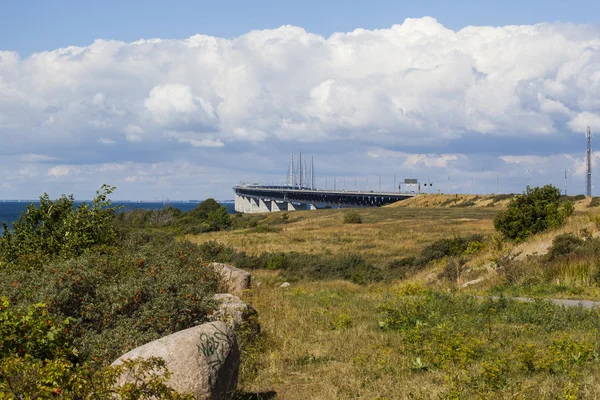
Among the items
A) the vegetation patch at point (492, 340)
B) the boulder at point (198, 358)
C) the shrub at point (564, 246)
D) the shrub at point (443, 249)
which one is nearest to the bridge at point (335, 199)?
the shrub at point (443, 249)

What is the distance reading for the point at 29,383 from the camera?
567 cm

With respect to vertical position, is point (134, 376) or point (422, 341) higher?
point (134, 376)

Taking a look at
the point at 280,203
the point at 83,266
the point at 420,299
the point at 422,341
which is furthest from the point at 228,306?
the point at 280,203

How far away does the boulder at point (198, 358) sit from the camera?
6.61 meters

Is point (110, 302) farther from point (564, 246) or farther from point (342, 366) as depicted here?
point (564, 246)

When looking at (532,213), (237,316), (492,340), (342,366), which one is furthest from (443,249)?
(342,366)

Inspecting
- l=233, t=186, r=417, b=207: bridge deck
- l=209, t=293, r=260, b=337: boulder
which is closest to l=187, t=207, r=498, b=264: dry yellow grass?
l=209, t=293, r=260, b=337: boulder

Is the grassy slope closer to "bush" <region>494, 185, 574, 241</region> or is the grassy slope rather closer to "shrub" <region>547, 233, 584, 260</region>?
"shrub" <region>547, 233, 584, 260</region>

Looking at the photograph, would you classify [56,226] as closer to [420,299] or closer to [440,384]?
[420,299]

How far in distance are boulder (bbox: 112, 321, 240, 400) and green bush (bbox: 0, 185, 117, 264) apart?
10377mm

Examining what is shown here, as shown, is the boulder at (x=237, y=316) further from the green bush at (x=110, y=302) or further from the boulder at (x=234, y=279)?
the boulder at (x=234, y=279)

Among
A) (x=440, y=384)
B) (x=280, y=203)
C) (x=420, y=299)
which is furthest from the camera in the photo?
(x=280, y=203)

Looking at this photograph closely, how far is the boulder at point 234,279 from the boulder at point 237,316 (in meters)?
4.37

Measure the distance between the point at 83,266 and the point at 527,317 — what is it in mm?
9251
